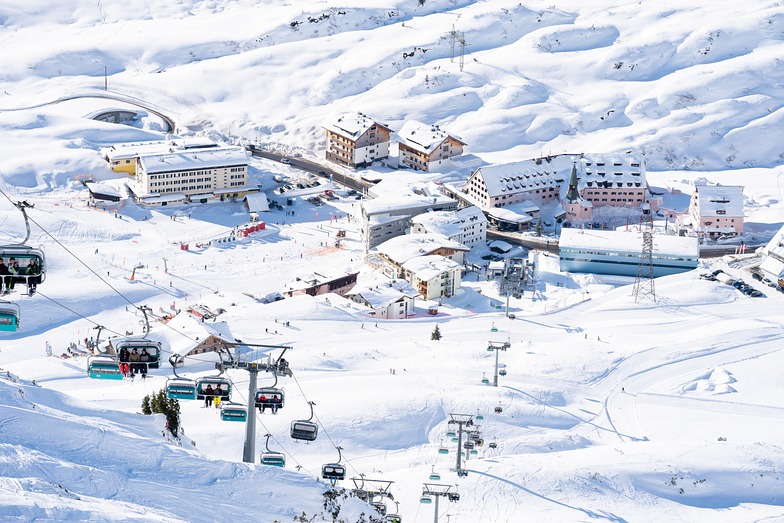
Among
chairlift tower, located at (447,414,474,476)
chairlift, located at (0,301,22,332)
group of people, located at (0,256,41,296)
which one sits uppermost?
group of people, located at (0,256,41,296)

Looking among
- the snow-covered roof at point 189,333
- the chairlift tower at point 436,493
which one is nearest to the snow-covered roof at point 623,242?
the snow-covered roof at point 189,333

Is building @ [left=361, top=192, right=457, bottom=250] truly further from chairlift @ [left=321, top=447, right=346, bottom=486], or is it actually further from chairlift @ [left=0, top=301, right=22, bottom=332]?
chairlift @ [left=0, top=301, right=22, bottom=332]

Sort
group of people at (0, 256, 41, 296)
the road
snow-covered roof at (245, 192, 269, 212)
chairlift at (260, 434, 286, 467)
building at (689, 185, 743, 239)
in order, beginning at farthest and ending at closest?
the road, snow-covered roof at (245, 192, 269, 212), building at (689, 185, 743, 239), chairlift at (260, 434, 286, 467), group of people at (0, 256, 41, 296)

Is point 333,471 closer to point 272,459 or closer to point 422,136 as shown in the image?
point 272,459

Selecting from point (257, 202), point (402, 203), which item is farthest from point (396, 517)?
point (257, 202)

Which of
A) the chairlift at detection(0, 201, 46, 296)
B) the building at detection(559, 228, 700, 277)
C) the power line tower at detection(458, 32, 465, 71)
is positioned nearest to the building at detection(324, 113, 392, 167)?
the power line tower at detection(458, 32, 465, 71)

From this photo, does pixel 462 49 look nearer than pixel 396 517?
No

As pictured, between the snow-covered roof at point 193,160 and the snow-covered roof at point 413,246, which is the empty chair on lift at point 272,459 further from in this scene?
the snow-covered roof at point 193,160
